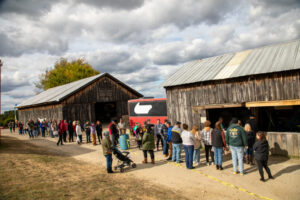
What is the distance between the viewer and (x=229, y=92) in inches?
501

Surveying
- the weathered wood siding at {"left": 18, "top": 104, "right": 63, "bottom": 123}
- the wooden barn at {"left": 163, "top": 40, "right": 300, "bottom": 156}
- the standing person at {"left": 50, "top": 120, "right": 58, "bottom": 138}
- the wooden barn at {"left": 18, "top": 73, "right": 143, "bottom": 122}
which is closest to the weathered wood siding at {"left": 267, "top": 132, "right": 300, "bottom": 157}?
the wooden barn at {"left": 163, "top": 40, "right": 300, "bottom": 156}

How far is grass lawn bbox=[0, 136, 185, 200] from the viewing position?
6.27 metres

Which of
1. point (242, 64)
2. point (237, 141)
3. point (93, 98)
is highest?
point (242, 64)

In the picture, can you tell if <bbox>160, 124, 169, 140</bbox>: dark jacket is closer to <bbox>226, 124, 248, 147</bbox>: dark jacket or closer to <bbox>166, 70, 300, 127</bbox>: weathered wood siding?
<bbox>226, 124, 248, 147</bbox>: dark jacket

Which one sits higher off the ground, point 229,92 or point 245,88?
point 245,88

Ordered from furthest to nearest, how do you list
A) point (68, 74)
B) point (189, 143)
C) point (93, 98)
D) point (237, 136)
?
point (68, 74) < point (93, 98) < point (189, 143) < point (237, 136)

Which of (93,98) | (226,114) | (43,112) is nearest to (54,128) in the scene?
(93,98)

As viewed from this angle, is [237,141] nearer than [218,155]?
Yes

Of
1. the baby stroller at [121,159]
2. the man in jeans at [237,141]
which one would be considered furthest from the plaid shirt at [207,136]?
the baby stroller at [121,159]

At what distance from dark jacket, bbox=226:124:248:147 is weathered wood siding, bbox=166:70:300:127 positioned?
Answer: 4.80m

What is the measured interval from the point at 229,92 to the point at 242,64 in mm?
2078

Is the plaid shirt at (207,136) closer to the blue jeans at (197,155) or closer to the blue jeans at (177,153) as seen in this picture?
the blue jeans at (197,155)

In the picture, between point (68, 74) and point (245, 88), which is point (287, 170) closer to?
point (245, 88)

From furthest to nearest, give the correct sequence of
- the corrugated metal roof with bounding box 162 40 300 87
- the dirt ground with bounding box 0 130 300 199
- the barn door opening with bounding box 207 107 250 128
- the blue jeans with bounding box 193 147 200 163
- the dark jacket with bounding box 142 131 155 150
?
the barn door opening with bounding box 207 107 250 128 < the corrugated metal roof with bounding box 162 40 300 87 < the dark jacket with bounding box 142 131 155 150 < the blue jeans with bounding box 193 147 200 163 < the dirt ground with bounding box 0 130 300 199
